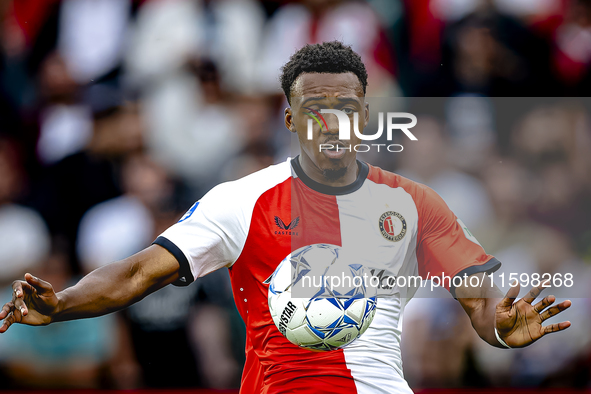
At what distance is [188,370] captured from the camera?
4.61 m

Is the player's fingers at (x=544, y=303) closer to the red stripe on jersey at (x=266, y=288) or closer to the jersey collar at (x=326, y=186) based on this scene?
the red stripe on jersey at (x=266, y=288)

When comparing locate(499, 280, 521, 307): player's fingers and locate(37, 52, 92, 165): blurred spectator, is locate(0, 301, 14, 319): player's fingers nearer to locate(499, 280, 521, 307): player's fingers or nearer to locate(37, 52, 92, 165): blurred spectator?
locate(499, 280, 521, 307): player's fingers

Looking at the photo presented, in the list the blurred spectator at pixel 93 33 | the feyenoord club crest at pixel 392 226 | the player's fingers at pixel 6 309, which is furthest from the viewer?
the blurred spectator at pixel 93 33

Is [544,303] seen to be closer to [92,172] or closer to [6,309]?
[6,309]

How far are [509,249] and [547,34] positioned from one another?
7.47 ft

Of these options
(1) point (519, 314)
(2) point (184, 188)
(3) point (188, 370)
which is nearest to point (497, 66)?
(2) point (184, 188)

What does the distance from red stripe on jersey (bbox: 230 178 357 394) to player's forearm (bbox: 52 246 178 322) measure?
15.6 inches

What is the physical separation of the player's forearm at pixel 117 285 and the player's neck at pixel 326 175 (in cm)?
88

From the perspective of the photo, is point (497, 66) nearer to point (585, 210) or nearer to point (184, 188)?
point (585, 210)

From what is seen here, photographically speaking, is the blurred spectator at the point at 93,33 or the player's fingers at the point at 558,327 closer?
the player's fingers at the point at 558,327

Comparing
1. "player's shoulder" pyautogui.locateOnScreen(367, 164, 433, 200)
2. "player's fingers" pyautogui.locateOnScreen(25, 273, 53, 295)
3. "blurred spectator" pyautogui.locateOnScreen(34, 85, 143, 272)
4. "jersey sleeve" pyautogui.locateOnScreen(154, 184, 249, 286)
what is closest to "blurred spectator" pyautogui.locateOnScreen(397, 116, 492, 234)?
"player's shoulder" pyautogui.locateOnScreen(367, 164, 433, 200)

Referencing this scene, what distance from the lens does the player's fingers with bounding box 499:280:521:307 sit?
2486mm

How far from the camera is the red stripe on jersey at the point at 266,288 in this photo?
2871 mm

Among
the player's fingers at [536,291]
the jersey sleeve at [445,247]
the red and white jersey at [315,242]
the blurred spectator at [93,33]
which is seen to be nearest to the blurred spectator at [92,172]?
the blurred spectator at [93,33]
